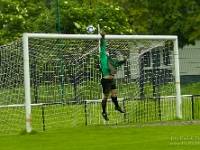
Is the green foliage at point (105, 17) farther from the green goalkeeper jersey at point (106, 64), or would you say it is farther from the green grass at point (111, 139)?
the green grass at point (111, 139)

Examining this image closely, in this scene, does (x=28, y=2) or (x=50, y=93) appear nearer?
(x=50, y=93)

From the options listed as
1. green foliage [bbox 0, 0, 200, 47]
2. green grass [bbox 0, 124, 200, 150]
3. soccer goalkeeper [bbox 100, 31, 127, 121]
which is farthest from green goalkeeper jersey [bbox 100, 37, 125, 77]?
green foliage [bbox 0, 0, 200, 47]

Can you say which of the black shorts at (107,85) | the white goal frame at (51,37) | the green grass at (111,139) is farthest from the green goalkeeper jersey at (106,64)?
the green grass at (111,139)

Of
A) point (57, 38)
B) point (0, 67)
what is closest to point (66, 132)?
point (57, 38)

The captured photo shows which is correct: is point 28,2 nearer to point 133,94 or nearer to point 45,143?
point 133,94

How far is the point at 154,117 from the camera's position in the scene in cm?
2617

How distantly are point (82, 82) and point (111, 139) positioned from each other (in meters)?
6.78

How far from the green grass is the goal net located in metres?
1.92

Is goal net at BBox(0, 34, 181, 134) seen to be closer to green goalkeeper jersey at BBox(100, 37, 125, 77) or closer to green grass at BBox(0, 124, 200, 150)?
green goalkeeper jersey at BBox(100, 37, 125, 77)

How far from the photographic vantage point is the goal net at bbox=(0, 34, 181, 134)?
24.6m

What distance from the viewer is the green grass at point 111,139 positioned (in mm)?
17703

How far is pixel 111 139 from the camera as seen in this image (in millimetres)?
19484

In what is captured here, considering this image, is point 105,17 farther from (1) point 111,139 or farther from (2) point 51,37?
(1) point 111,139

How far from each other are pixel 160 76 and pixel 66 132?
5.96 meters
